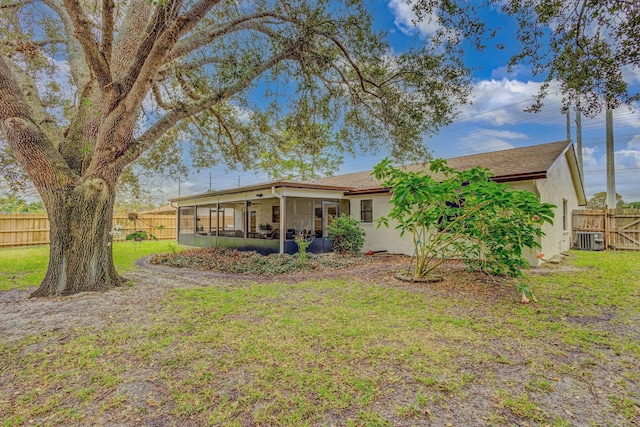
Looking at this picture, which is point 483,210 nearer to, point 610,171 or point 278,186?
point 278,186

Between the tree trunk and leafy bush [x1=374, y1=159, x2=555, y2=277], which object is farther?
the tree trunk

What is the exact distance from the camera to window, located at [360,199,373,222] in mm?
12898

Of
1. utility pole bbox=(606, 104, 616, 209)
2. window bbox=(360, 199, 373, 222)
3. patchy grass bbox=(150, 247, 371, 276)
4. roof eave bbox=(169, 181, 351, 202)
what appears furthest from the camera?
utility pole bbox=(606, 104, 616, 209)

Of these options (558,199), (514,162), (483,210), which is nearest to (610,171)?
(558,199)

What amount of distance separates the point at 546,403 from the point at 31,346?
5.46m

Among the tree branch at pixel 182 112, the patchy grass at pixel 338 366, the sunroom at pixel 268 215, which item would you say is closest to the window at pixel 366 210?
the sunroom at pixel 268 215

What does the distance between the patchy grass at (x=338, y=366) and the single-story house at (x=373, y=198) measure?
17.2 ft

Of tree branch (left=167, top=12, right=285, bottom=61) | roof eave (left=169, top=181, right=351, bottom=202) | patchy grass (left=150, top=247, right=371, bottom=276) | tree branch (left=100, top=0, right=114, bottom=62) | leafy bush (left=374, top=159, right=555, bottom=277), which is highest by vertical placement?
tree branch (left=167, top=12, right=285, bottom=61)

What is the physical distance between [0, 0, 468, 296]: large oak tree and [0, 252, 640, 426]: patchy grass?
2.85 metres

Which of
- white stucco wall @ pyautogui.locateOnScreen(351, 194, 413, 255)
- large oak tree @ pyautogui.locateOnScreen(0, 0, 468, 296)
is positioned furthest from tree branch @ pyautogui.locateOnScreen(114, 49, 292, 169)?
white stucco wall @ pyautogui.locateOnScreen(351, 194, 413, 255)

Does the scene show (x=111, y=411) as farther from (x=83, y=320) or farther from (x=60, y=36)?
(x=60, y=36)

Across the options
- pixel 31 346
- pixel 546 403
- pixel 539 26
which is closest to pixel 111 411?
pixel 31 346

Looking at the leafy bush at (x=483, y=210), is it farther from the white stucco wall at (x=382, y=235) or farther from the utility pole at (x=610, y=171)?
the utility pole at (x=610, y=171)

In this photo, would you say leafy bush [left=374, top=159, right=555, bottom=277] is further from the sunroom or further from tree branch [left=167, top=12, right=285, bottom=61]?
the sunroom
